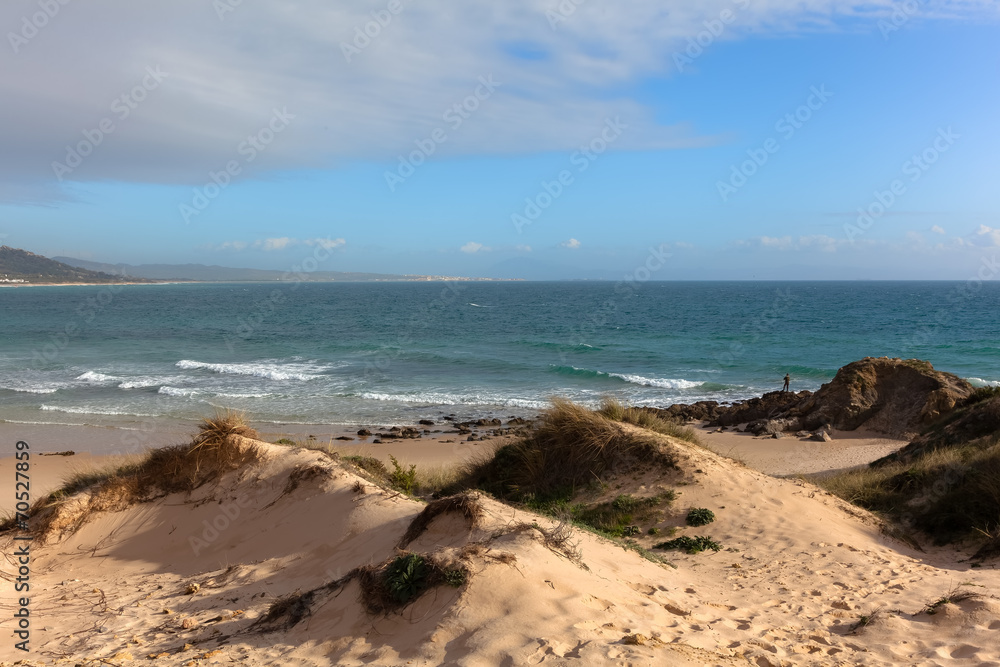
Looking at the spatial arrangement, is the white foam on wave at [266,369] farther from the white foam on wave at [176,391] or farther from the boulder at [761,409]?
the boulder at [761,409]

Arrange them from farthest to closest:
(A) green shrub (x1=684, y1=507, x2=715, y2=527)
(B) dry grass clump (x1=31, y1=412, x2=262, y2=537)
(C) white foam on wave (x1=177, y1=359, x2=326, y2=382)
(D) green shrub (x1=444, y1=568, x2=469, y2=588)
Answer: (C) white foam on wave (x1=177, y1=359, x2=326, y2=382)
(B) dry grass clump (x1=31, y1=412, x2=262, y2=537)
(A) green shrub (x1=684, y1=507, x2=715, y2=527)
(D) green shrub (x1=444, y1=568, x2=469, y2=588)

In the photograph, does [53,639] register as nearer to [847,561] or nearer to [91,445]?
[847,561]

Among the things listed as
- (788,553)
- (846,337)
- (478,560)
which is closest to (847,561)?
(788,553)

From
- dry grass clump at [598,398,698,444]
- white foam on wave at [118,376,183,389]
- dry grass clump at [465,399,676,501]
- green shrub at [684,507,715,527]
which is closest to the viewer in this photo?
green shrub at [684,507,715,527]

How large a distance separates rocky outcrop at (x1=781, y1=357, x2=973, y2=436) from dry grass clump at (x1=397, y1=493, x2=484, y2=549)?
1602 cm

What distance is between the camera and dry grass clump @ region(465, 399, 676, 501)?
10.4 meters

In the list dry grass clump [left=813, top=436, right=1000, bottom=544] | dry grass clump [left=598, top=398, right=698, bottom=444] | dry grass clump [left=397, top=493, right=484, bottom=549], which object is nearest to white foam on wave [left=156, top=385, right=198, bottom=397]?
dry grass clump [left=598, top=398, right=698, bottom=444]

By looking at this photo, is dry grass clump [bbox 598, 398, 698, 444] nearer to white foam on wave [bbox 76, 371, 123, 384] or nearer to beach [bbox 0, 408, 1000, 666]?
beach [bbox 0, 408, 1000, 666]

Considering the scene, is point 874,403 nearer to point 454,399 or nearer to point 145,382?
point 454,399

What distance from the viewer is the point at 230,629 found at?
5812mm

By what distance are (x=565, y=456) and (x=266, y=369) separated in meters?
24.1

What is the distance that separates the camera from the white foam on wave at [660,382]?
92.3ft

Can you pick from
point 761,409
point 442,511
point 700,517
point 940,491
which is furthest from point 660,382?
point 442,511

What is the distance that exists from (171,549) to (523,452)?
5.46 m
